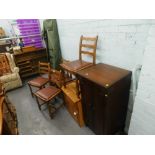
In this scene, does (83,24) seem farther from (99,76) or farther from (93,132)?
(93,132)

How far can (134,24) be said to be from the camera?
1.26 metres

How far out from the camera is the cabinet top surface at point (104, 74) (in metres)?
1.29

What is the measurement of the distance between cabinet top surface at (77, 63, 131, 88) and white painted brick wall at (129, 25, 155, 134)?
0.84ft

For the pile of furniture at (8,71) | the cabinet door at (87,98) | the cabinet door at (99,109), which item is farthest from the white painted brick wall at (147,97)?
the pile of furniture at (8,71)

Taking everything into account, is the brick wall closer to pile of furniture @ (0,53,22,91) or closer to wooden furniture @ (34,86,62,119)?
wooden furniture @ (34,86,62,119)

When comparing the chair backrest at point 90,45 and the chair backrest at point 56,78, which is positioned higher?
the chair backrest at point 90,45

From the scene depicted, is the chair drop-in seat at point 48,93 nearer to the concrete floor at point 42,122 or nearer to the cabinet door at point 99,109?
the concrete floor at point 42,122

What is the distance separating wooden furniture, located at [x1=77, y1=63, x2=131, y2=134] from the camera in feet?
4.24

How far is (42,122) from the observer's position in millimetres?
2197

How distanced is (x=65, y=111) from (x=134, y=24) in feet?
6.16

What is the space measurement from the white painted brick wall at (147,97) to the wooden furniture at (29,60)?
10.9 feet

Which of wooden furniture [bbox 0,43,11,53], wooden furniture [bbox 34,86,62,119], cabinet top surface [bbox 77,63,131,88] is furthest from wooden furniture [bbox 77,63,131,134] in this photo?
wooden furniture [bbox 0,43,11,53]

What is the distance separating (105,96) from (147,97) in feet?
1.28

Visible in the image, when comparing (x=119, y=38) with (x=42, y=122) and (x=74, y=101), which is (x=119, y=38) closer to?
(x=74, y=101)
